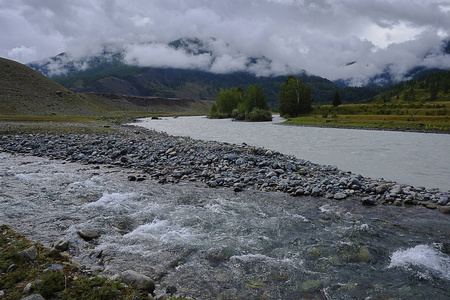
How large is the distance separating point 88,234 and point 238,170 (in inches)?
423

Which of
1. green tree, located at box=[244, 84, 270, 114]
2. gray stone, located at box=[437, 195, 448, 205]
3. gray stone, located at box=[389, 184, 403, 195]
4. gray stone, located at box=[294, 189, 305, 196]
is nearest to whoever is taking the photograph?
gray stone, located at box=[437, 195, 448, 205]

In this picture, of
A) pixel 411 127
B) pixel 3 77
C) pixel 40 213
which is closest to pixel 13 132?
pixel 40 213

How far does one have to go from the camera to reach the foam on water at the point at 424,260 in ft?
23.1

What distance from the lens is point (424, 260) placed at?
748 centimetres

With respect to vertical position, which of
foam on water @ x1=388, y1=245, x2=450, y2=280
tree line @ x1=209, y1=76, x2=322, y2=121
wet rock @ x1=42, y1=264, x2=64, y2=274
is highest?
tree line @ x1=209, y1=76, x2=322, y2=121

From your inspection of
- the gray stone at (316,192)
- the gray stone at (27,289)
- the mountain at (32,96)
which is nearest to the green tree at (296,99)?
the mountain at (32,96)

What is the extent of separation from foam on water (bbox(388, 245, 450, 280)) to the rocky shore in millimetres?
4066

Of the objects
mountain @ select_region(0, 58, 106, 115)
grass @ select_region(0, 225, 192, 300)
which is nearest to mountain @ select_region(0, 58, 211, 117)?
mountain @ select_region(0, 58, 106, 115)

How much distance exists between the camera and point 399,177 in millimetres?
17641

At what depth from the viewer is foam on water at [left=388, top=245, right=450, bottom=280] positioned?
7043 millimetres

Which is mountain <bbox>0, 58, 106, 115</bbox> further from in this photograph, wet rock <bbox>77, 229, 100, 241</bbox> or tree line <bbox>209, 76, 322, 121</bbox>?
wet rock <bbox>77, 229, 100, 241</bbox>

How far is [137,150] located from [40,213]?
14291 mm

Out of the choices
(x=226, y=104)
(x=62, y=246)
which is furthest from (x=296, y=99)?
(x=62, y=246)

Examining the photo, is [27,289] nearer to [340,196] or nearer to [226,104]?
[340,196]
